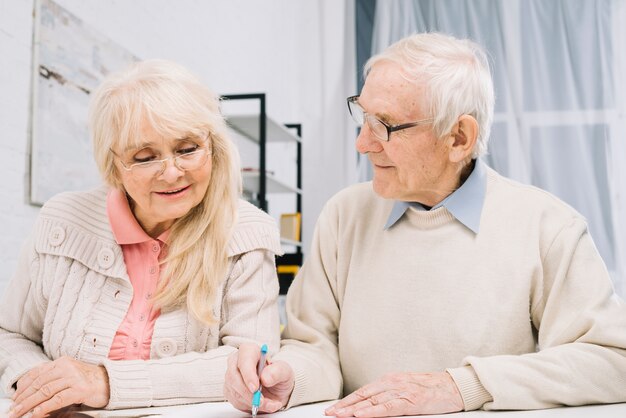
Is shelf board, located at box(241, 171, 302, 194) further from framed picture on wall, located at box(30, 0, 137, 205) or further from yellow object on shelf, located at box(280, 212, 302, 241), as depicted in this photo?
framed picture on wall, located at box(30, 0, 137, 205)

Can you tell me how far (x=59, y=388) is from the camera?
1.12 m

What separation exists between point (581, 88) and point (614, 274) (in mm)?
1299

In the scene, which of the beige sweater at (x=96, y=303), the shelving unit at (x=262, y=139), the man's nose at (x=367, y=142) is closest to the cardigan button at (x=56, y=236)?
the beige sweater at (x=96, y=303)

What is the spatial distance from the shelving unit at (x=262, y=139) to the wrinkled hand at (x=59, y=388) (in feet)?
7.29

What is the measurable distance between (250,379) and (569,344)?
57 cm

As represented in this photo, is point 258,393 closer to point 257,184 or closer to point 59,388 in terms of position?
point 59,388

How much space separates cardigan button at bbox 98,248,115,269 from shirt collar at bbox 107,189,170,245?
29 millimetres

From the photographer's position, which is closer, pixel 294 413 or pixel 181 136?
pixel 294 413

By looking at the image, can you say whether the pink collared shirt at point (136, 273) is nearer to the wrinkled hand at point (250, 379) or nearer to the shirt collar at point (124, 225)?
the shirt collar at point (124, 225)

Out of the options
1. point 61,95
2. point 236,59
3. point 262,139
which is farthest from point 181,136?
point 236,59

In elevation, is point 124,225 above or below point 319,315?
above

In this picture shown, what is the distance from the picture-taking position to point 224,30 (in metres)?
3.98

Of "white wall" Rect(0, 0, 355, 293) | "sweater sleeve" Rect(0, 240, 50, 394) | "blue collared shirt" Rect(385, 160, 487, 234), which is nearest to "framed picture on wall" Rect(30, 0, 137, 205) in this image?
"white wall" Rect(0, 0, 355, 293)

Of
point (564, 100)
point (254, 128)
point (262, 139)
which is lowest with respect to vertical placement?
point (262, 139)
